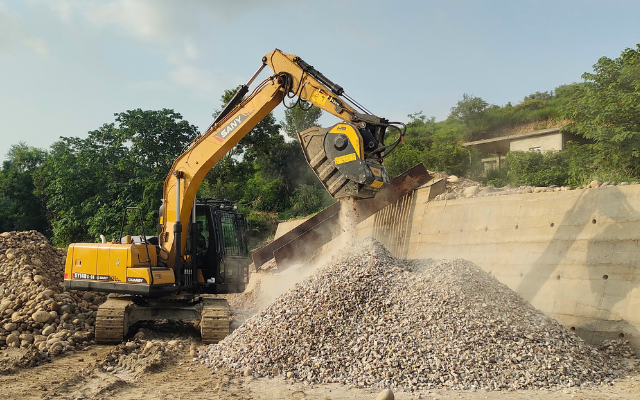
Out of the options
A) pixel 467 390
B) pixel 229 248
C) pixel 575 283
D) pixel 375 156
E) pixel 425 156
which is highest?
pixel 425 156

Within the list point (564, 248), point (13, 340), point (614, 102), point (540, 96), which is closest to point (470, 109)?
point (540, 96)

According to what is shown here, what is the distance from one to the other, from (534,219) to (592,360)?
335 cm

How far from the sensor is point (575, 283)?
7.65 meters

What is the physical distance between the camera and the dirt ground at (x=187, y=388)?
487 centimetres

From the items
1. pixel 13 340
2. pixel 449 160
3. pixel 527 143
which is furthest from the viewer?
pixel 527 143

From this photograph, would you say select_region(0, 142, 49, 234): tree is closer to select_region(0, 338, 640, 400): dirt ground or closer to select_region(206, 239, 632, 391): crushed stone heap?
select_region(0, 338, 640, 400): dirt ground

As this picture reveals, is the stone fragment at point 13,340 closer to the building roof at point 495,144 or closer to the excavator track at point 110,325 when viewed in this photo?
the excavator track at point 110,325

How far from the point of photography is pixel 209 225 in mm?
8328

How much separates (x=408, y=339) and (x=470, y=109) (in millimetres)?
25739

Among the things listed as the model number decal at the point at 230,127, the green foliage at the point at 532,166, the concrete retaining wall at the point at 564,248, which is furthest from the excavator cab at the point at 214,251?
the green foliage at the point at 532,166

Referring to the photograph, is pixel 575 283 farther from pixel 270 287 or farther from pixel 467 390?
pixel 270 287

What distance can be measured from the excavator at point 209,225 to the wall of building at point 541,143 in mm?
12946

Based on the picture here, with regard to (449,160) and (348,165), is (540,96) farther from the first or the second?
→ (348,165)

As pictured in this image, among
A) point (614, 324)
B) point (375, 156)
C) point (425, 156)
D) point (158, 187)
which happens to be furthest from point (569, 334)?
point (158, 187)
